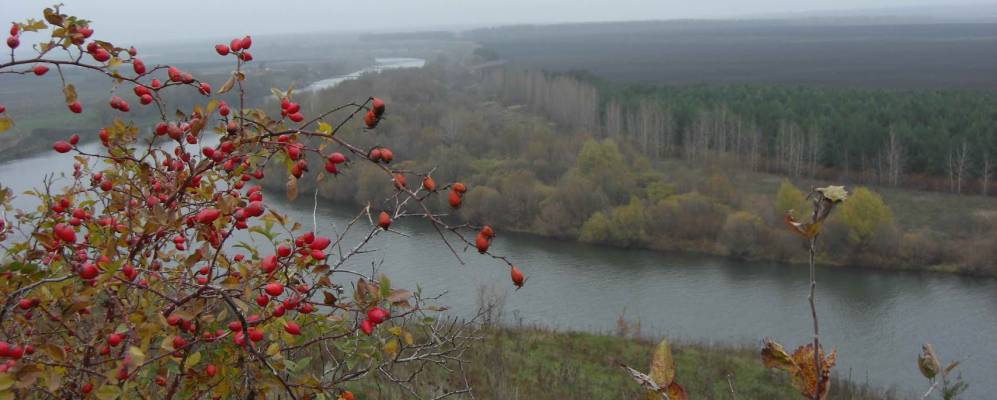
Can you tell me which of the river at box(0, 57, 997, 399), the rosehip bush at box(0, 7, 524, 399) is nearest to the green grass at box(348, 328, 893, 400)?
the river at box(0, 57, 997, 399)

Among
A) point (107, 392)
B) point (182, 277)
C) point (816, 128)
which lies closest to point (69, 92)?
point (182, 277)

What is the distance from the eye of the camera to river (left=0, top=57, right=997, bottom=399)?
362 inches

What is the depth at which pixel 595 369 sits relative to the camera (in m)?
6.94

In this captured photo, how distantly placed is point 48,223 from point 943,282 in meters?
13.5

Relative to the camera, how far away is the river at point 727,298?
30.2 feet

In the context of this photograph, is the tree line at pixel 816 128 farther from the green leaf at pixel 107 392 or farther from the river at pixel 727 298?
the green leaf at pixel 107 392

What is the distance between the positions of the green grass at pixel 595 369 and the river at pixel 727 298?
566 millimetres

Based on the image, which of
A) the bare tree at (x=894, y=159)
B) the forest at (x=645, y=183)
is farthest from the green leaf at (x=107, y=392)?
the bare tree at (x=894, y=159)

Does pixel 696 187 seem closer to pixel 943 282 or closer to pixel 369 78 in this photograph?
pixel 943 282

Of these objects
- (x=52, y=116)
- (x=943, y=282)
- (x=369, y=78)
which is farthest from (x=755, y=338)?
(x=369, y=78)

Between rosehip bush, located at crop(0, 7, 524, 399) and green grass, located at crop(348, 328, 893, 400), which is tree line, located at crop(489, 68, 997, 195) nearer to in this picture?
green grass, located at crop(348, 328, 893, 400)

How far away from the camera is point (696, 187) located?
55.1ft

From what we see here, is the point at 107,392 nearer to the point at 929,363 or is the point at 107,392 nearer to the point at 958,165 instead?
the point at 929,363

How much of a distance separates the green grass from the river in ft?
1.86
